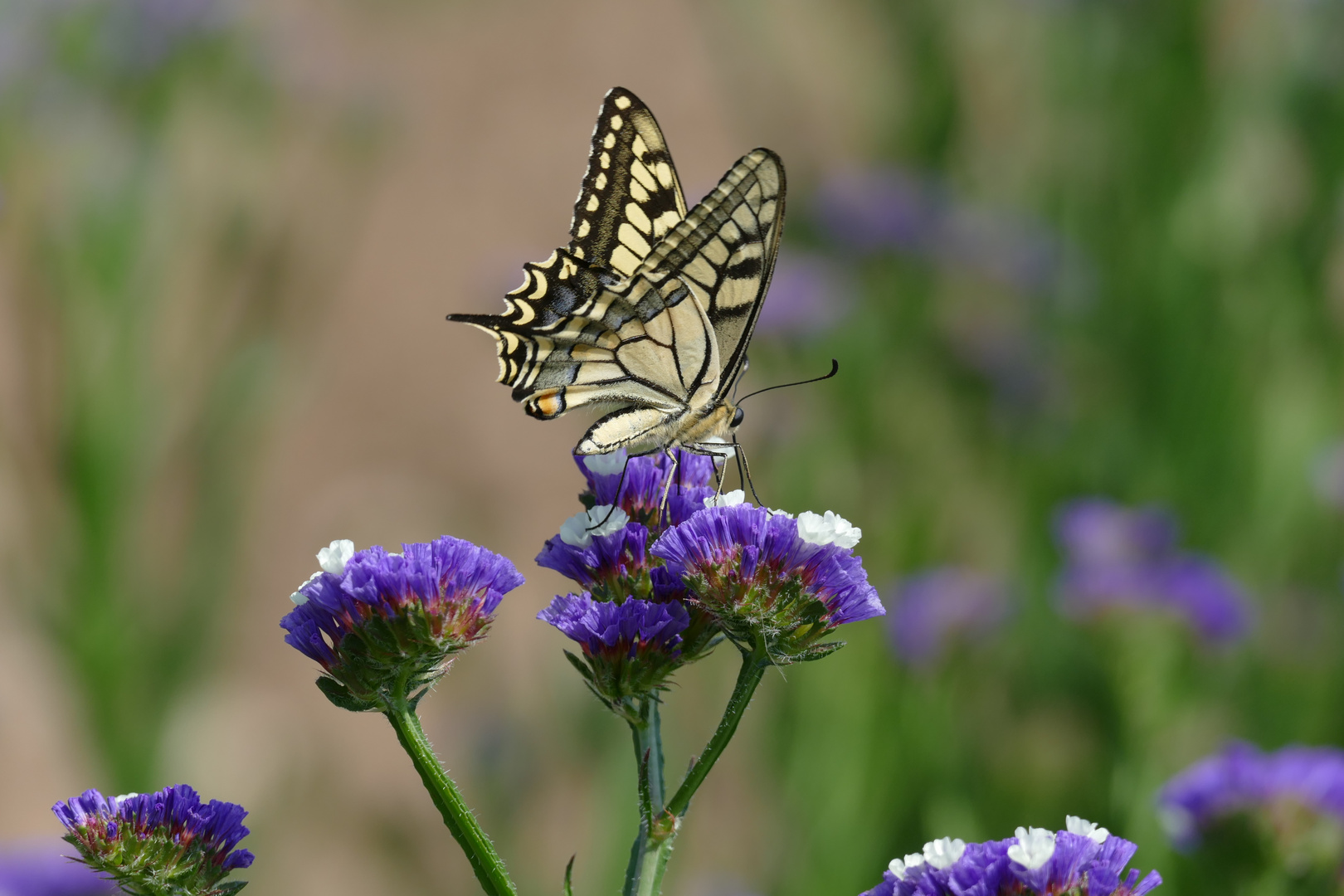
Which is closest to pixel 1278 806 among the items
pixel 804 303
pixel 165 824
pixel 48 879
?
pixel 165 824

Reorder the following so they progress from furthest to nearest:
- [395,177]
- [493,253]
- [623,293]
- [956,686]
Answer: [395,177] → [493,253] → [956,686] → [623,293]

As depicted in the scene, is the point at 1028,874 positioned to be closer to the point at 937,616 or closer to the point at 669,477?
the point at 669,477

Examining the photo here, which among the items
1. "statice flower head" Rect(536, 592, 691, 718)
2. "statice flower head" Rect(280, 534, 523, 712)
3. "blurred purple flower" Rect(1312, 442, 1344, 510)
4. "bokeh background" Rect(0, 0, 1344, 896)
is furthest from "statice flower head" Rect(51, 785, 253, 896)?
"blurred purple flower" Rect(1312, 442, 1344, 510)

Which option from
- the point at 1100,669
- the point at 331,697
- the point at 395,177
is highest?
the point at 395,177

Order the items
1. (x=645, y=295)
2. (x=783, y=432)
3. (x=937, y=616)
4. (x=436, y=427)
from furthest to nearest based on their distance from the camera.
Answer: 1. (x=436, y=427)
2. (x=783, y=432)
3. (x=937, y=616)
4. (x=645, y=295)

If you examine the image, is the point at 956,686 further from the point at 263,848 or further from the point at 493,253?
the point at 493,253

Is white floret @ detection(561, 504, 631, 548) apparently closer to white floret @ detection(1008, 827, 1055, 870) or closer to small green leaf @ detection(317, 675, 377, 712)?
small green leaf @ detection(317, 675, 377, 712)

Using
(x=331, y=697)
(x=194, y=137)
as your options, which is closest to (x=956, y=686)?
(x=331, y=697)
